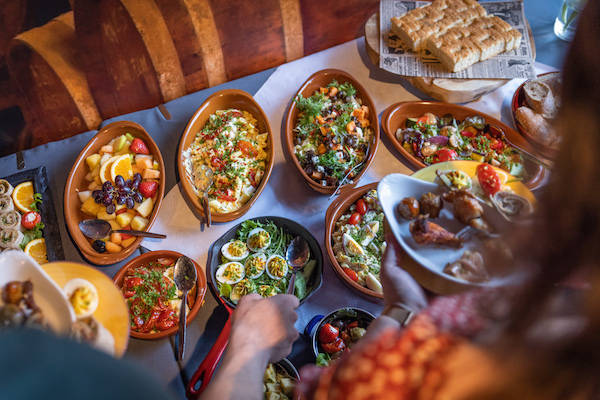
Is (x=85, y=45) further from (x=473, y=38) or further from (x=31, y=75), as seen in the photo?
(x=473, y=38)

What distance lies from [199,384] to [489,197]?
4.94ft

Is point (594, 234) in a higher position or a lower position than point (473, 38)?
higher

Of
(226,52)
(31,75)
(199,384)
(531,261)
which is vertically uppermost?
(531,261)

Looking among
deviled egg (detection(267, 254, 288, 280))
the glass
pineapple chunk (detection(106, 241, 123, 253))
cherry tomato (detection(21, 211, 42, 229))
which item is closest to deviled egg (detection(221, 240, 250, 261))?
deviled egg (detection(267, 254, 288, 280))

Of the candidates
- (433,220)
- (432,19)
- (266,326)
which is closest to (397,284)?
(433,220)

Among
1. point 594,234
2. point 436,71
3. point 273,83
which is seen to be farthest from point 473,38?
point 594,234

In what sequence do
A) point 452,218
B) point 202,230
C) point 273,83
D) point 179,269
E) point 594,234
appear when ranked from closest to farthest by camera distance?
point 594,234
point 452,218
point 179,269
point 202,230
point 273,83

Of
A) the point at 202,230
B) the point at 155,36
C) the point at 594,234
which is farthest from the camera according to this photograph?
the point at 155,36

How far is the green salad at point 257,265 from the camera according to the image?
6.58ft

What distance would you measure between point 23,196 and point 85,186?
33 centimetres

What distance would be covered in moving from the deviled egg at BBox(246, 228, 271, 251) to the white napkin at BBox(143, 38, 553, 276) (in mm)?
193

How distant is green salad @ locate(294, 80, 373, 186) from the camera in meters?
2.30

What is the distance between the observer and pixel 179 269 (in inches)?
78.8

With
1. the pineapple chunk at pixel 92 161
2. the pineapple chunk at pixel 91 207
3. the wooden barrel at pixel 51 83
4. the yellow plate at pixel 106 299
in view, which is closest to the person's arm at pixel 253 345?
the yellow plate at pixel 106 299
